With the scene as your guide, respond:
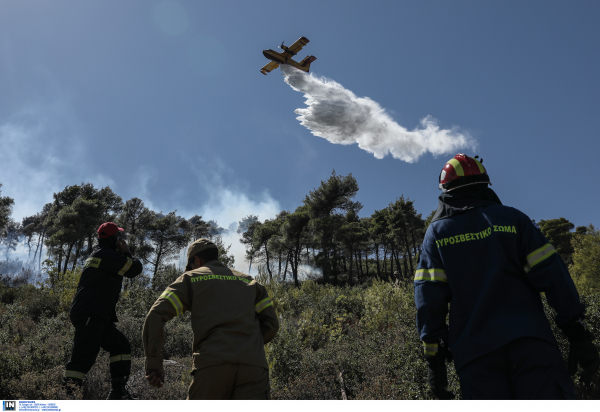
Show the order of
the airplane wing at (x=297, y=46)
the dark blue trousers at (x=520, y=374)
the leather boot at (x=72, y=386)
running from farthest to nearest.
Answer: the airplane wing at (x=297, y=46) → the leather boot at (x=72, y=386) → the dark blue trousers at (x=520, y=374)

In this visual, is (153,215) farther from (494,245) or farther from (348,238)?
(494,245)

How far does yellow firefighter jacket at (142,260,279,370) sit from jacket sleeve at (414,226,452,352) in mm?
1335

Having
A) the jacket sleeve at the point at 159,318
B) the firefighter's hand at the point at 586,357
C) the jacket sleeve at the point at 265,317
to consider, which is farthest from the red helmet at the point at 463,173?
the jacket sleeve at the point at 159,318

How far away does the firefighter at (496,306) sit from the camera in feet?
6.30

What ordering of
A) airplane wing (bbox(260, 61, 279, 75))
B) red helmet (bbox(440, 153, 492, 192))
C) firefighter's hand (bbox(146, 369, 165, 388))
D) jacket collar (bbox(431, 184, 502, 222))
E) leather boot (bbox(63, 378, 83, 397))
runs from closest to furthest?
jacket collar (bbox(431, 184, 502, 222)), red helmet (bbox(440, 153, 492, 192)), firefighter's hand (bbox(146, 369, 165, 388)), leather boot (bbox(63, 378, 83, 397)), airplane wing (bbox(260, 61, 279, 75))

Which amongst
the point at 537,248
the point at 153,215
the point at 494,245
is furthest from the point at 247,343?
the point at 153,215

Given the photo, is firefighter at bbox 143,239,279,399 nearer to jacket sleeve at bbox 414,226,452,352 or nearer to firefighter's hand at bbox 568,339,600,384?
jacket sleeve at bbox 414,226,452,352

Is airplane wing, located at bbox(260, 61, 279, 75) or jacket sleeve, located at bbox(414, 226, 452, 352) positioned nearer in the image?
jacket sleeve, located at bbox(414, 226, 452, 352)

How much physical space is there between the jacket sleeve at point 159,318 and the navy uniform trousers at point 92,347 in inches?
73.7

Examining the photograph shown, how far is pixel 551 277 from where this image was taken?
2006 mm

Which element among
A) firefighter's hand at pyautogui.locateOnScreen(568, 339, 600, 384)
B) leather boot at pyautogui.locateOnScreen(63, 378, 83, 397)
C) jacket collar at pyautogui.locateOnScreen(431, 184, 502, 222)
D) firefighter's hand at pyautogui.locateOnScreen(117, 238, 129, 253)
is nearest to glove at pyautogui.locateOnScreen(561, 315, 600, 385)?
firefighter's hand at pyautogui.locateOnScreen(568, 339, 600, 384)

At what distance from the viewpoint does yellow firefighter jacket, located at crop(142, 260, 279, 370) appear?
2.50 m

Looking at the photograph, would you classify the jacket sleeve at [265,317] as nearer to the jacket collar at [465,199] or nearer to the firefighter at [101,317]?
the jacket collar at [465,199]

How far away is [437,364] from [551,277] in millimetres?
952
